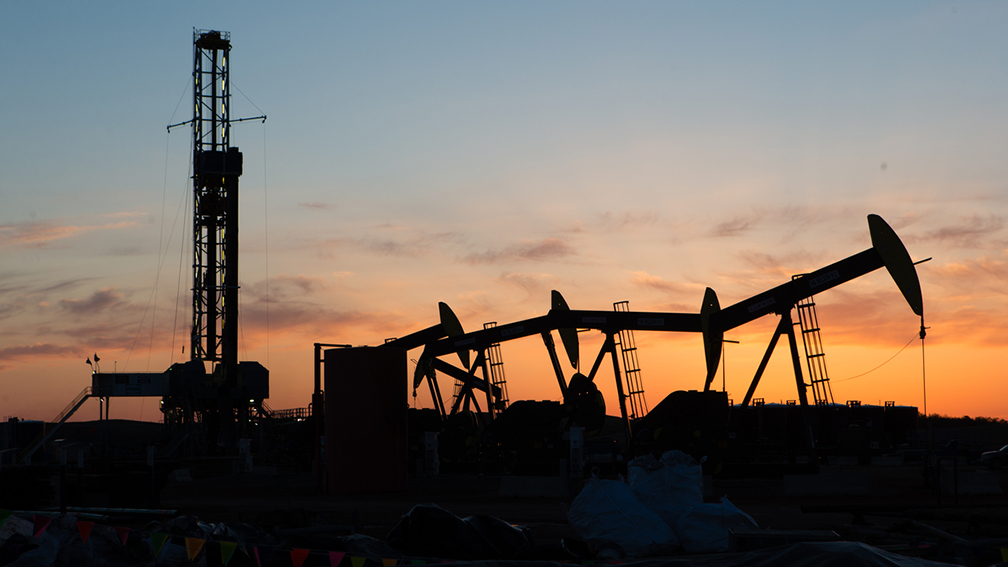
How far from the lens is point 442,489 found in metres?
26.7

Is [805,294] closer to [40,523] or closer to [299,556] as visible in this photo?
[299,556]

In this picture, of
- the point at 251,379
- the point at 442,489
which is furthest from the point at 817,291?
the point at 251,379

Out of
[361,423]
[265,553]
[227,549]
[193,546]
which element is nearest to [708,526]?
[265,553]

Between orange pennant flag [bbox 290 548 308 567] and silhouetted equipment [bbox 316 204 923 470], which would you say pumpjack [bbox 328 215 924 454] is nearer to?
silhouetted equipment [bbox 316 204 923 470]

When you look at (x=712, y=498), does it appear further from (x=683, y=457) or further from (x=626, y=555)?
(x=626, y=555)

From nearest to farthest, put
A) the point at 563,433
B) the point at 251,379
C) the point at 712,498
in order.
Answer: the point at 712,498 < the point at 563,433 < the point at 251,379

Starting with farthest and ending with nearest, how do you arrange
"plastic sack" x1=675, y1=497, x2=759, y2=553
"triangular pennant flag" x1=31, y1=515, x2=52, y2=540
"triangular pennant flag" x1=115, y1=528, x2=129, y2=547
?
"plastic sack" x1=675, y1=497, x2=759, y2=553, "triangular pennant flag" x1=31, y1=515, x2=52, y2=540, "triangular pennant flag" x1=115, y1=528, x2=129, y2=547

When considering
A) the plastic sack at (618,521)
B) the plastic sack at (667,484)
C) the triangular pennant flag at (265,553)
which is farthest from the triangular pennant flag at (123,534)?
the plastic sack at (667,484)

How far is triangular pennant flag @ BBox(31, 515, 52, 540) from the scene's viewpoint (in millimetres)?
10234

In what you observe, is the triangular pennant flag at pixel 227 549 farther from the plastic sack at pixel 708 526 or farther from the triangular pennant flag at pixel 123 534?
the plastic sack at pixel 708 526

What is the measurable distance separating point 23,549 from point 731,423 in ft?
A: 68.5

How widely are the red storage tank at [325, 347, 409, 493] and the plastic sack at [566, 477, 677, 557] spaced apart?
44.7ft

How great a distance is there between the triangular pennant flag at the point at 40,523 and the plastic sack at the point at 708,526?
7.23 meters

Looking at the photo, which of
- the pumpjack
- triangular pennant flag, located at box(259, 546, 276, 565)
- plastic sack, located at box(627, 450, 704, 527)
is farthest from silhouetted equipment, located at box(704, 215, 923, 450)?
triangular pennant flag, located at box(259, 546, 276, 565)
